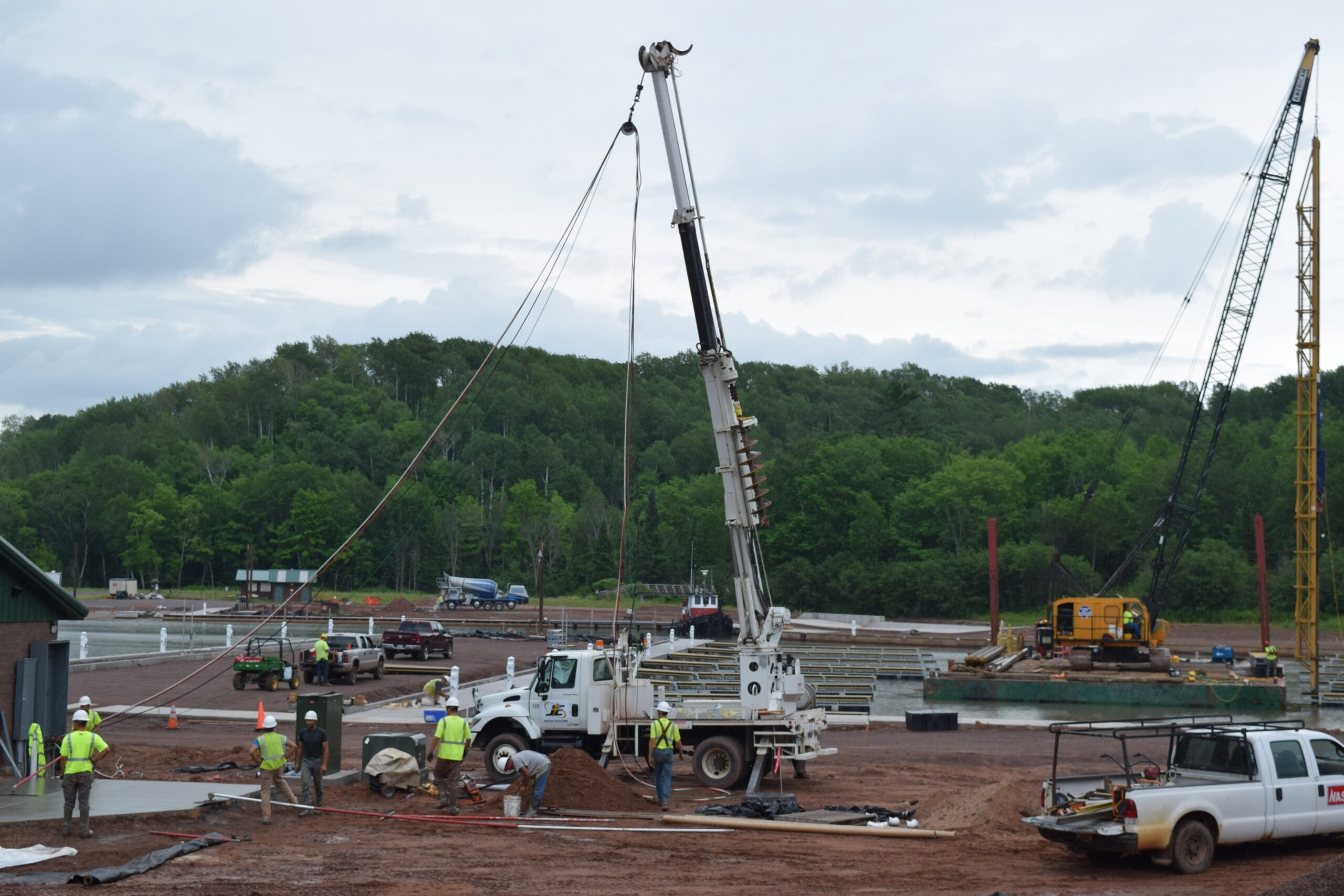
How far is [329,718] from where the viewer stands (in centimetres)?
2181

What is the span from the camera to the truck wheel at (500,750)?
73.0 feet

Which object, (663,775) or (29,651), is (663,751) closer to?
(663,775)

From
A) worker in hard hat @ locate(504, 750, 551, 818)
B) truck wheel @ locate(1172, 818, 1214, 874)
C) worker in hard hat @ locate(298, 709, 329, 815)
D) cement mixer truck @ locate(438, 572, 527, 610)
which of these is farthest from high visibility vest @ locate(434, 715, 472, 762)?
cement mixer truck @ locate(438, 572, 527, 610)

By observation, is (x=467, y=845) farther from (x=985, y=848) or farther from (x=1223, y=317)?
(x=1223, y=317)

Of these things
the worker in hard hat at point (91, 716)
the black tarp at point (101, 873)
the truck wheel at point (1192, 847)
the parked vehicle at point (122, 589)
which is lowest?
the parked vehicle at point (122, 589)

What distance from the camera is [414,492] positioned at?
4547 inches

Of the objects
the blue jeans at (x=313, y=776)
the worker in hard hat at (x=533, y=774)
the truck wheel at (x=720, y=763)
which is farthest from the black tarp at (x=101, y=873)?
the truck wheel at (x=720, y=763)

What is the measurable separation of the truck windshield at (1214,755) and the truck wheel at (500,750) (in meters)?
11.1

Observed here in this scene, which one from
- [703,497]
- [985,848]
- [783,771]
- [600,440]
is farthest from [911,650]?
[600,440]

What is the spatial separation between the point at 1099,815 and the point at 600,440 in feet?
541

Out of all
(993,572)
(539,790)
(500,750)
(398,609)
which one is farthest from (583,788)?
(398,609)

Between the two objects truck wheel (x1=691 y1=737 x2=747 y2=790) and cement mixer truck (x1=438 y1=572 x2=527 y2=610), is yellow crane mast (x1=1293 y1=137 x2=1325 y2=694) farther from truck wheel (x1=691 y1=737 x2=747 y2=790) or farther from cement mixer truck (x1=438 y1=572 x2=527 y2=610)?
cement mixer truck (x1=438 y1=572 x2=527 y2=610)

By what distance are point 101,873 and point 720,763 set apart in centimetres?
1071

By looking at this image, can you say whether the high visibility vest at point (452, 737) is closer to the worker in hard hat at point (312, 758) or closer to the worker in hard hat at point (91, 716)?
the worker in hard hat at point (312, 758)
